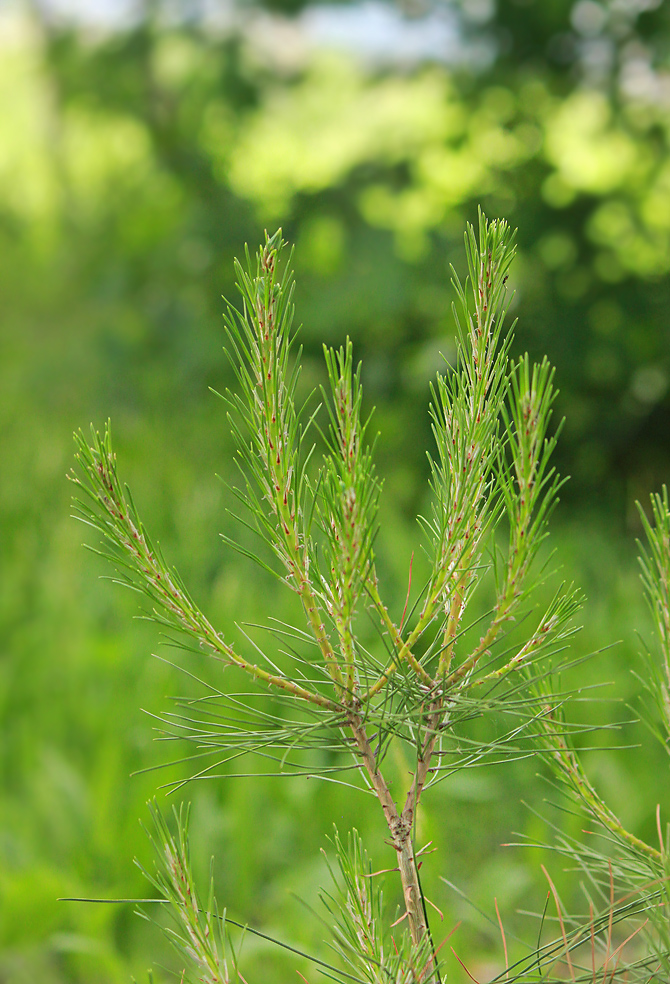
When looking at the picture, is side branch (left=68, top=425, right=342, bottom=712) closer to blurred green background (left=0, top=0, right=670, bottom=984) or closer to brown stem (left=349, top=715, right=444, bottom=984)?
brown stem (left=349, top=715, right=444, bottom=984)

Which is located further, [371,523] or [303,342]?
[303,342]

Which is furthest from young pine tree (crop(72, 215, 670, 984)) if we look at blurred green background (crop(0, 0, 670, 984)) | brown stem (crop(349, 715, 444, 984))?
blurred green background (crop(0, 0, 670, 984))

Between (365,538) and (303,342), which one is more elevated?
(303,342)

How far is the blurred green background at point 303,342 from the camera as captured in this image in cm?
141

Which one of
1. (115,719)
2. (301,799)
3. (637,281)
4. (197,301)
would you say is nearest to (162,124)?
(197,301)

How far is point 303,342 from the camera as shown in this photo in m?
3.04

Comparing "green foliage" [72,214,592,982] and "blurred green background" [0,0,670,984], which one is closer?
"green foliage" [72,214,592,982]

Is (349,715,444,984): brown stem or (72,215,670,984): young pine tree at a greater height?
(72,215,670,984): young pine tree

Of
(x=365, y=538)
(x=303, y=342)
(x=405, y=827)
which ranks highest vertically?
(x=303, y=342)

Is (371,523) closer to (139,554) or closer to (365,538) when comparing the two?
(365,538)

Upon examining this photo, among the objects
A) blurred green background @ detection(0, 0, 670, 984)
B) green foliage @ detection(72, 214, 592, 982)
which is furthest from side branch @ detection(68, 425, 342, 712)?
blurred green background @ detection(0, 0, 670, 984)

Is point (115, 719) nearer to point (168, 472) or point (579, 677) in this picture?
point (579, 677)

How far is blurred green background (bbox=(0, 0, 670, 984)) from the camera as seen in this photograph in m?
1.41

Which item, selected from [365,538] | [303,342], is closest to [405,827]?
[365,538]
